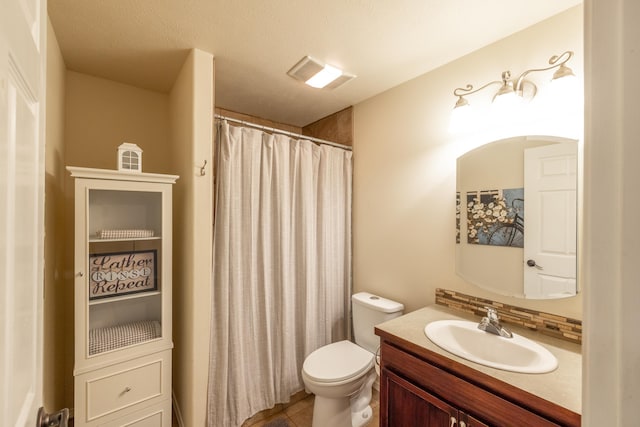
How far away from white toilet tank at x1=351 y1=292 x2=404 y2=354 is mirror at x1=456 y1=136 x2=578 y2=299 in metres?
0.52

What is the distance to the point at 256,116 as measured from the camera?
264 centimetres

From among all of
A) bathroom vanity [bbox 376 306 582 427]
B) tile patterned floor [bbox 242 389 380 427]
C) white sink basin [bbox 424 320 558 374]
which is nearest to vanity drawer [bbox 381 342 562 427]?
bathroom vanity [bbox 376 306 582 427]

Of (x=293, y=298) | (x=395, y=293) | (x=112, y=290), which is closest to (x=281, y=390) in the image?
(x=293, y=298)

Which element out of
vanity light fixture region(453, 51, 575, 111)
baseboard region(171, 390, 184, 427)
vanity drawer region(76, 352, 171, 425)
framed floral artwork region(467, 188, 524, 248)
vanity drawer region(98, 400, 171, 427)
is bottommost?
baseboard region(171, 390, 184, 427)

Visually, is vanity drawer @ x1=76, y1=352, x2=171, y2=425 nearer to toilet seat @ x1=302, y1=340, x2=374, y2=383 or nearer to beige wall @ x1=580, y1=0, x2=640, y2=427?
toilet seat @ x1=302, y1=340, x2=374, y2=383

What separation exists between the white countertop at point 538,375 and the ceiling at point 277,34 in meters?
1.57

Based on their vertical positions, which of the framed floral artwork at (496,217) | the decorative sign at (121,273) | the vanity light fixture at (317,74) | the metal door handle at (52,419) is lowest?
the metal door handle at (52,419)

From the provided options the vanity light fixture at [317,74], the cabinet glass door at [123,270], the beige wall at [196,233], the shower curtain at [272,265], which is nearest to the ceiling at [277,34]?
the vanity light fixture at [317,74]

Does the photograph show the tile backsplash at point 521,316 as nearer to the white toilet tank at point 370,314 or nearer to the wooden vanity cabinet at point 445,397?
the white toilet tank at point 370,314

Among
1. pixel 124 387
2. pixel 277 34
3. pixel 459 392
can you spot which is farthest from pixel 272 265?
pixel 277 34

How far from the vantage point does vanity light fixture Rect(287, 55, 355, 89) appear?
1732 mm

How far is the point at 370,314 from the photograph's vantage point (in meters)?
1.96

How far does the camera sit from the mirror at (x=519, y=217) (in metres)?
1.32

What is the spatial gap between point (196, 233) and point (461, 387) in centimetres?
150
